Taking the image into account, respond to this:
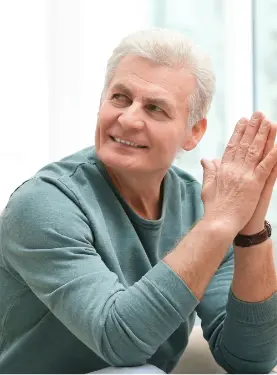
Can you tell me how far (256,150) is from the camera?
143 cm

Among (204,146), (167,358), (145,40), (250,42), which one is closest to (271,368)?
(167,358)

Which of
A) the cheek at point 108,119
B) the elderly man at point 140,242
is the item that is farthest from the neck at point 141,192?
the cheek at point 108,119

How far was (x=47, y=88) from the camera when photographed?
10.6ft

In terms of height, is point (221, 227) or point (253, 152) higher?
point (253, 152)

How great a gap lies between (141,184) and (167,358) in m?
0.41

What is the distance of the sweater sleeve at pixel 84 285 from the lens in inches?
49.1

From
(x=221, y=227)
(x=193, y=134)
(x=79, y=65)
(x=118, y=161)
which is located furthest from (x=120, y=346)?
(x=79, y=65)

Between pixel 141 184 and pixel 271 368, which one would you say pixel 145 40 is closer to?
pixel 141 184

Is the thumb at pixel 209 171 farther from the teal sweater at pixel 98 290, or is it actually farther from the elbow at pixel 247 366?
the elbow at pixel 247 366

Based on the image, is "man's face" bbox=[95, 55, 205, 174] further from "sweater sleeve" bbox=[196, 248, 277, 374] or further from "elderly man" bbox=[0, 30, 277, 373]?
"sweater sleeve" bbox=[196, 248, 277, 374]

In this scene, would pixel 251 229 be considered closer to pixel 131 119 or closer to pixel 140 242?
pixel 140 242

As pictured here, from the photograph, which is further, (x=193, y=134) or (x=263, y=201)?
(x=193, y=134)

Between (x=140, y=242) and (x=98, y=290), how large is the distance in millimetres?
291

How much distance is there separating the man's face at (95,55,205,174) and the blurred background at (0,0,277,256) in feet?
4.86
